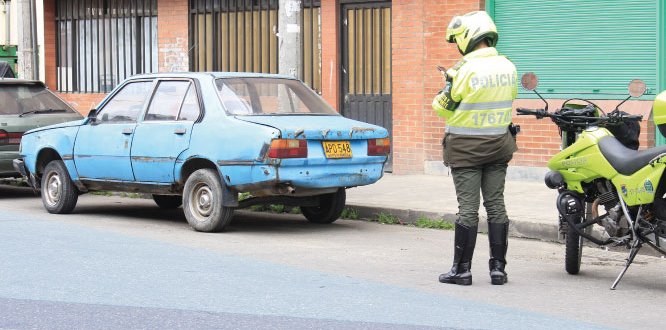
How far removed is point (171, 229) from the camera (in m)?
11.2

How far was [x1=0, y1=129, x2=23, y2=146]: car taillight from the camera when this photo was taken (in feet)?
46.1

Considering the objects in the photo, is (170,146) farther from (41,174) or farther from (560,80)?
(560,80)

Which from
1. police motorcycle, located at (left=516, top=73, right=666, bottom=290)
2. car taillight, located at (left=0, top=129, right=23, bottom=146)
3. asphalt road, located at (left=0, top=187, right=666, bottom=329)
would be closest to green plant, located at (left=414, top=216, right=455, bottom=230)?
asphalt road, located at (left=0, top=187, right=666, bottom=329)

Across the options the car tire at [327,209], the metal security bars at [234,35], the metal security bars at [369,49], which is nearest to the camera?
the car tire at [327,209]

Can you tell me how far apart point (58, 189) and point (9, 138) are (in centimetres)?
200

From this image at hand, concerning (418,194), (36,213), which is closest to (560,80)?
(418,194)

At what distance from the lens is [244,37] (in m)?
18.6

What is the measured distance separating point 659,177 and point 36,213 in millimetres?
7162

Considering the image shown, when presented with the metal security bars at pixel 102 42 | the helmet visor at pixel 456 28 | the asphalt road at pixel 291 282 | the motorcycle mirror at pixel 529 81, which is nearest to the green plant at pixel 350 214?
the asphalt road at pixel 291 282

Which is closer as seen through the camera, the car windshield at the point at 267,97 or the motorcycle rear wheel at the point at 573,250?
the motorcycle rear wheel at the point at 573,250

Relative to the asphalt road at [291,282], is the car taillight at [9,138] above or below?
above

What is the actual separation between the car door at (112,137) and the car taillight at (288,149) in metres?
1.98

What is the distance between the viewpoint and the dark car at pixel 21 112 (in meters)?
14.0

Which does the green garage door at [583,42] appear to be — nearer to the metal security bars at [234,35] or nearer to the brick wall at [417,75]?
the brick wall at [417,75]
